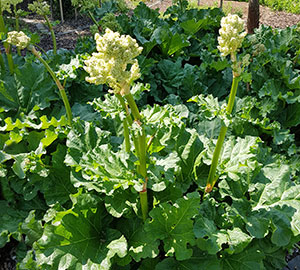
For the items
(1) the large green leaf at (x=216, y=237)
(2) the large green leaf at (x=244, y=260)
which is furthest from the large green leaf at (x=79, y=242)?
(2) the large green leaf at (x=244, y=260)

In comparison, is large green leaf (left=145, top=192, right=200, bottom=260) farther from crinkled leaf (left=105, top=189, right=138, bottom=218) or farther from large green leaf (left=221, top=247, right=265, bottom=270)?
large green leaf (left=221, top=247, right=265, bottom=270)

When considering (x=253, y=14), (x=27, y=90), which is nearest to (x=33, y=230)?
(x=27, y=90)

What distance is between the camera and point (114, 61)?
1431mm

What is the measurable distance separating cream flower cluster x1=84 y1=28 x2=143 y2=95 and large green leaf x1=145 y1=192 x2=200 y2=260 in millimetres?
770

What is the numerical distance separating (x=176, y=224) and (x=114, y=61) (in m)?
1.01

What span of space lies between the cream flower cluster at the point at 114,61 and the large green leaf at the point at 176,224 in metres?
0.77

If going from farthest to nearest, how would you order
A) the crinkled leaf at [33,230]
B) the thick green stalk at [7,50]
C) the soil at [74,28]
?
the thick green stalk at [7,50], the soil at [74,28], the crinkled leaf at [33,230]

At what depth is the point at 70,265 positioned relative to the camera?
195cm

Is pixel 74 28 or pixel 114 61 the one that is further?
pixel 74 28

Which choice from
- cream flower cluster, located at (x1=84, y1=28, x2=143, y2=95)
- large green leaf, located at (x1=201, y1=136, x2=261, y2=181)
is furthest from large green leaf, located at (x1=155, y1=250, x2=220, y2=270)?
cream flower cluster, located at (x1=84, y1=28, x2=143, y2=95)

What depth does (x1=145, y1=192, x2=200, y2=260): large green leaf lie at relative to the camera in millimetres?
1941

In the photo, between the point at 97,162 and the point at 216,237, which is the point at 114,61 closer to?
the point at 97,162

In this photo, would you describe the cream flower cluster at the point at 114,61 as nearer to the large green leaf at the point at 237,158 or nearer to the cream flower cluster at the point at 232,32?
the cream flower cluster at the point at 232,32

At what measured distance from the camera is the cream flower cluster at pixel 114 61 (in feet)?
4.65
